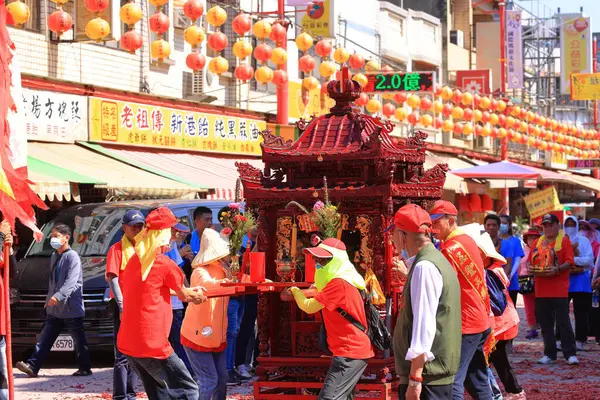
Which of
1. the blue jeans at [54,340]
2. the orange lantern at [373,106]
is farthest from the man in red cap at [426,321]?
the orange lantern at [373,106]

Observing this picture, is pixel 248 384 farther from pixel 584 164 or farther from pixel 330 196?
pixel 584 164

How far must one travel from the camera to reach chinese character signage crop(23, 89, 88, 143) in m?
21.0

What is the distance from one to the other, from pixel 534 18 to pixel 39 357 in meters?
45.7

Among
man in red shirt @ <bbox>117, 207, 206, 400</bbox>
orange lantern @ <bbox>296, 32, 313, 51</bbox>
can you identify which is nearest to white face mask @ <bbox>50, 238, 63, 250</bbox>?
man in red shirt @ <bbox>117, 207, 206, 400</bbox>

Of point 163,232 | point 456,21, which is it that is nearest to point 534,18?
point 456,21

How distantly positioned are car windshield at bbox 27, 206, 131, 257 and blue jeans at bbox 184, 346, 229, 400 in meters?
5.57

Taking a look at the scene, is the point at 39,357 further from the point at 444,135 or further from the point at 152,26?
the point at 444,135

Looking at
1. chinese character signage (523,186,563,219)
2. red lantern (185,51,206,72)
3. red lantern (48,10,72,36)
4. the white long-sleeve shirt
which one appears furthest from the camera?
chinese character signage (523,186,563,219)

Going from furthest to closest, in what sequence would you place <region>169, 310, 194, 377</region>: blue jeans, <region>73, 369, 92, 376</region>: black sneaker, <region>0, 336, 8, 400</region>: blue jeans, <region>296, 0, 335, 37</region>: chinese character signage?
1. <region>296, 0, 335, 37</region>: chinese character signage
2. <region>73, 369, 92, 376</region>: black sneaker
3. <region>169, 310, 194, 377</region>: blue jeans
4. <region>0, 336, 8, 400</region>: blue jeans

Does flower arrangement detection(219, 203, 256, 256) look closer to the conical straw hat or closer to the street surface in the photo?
the conical straw hat

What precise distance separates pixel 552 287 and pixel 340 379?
6.58 metres

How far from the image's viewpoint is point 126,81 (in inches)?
1016

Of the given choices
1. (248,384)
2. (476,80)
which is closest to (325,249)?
(248,384)

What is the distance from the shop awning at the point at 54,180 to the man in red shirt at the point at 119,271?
662cm
